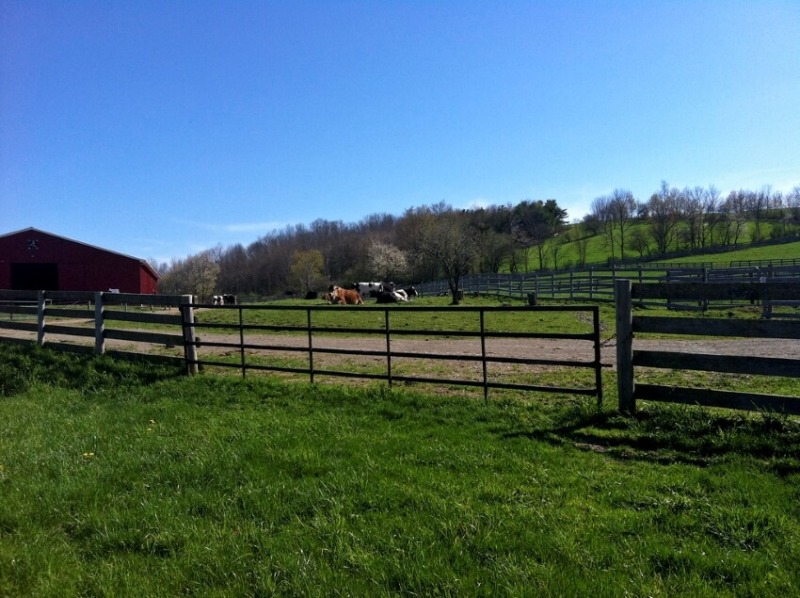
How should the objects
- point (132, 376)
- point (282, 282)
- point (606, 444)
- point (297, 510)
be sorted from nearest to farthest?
1. point (297, 510)
2. point (606, 444)
3. point (132, 376)
4. point (282, 282)

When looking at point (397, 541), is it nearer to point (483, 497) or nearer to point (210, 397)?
point (483, 497)

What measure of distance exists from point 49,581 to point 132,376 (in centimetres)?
690

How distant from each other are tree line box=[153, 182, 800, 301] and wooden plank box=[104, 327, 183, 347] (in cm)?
5779

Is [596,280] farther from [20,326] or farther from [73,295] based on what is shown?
[20,326]

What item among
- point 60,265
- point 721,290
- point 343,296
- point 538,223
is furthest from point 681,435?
point 538,223

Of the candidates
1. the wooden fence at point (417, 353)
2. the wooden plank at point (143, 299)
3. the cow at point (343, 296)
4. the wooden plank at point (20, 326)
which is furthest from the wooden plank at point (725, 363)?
the cow at point (343, 296)

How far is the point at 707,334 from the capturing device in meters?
5.71

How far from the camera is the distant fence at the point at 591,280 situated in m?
21.9

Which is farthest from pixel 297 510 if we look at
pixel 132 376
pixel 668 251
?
pixel 668 251

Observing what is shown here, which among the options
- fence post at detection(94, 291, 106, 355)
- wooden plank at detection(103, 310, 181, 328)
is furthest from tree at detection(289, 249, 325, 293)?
wooden plank at detection(103, 310, 181, 328)

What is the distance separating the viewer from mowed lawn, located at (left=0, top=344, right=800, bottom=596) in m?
2.97

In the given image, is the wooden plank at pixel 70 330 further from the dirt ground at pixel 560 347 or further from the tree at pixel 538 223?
the tree at pixel 538 223

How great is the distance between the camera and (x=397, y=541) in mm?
3334

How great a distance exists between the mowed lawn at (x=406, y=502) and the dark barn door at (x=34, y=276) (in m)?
49.5
